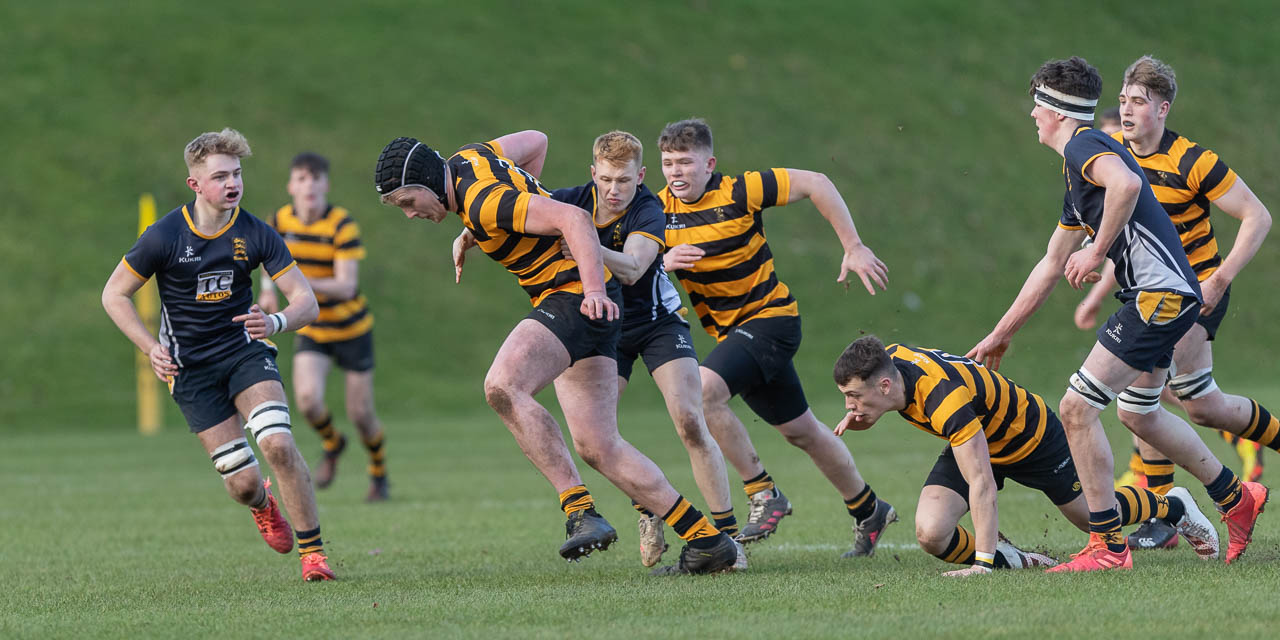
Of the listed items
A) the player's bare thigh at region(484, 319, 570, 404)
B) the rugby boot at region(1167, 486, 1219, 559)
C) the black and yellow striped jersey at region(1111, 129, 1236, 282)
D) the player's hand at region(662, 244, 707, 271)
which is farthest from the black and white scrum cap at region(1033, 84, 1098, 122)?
the player's bare thigh at region(484, 319, 570, 404)

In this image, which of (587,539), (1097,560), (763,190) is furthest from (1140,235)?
(587,539)

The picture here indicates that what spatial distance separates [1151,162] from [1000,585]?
2535 mm

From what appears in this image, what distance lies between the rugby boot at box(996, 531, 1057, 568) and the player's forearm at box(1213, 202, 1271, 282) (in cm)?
156

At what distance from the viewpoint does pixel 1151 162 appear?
23.5ft

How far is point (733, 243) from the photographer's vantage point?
770cm

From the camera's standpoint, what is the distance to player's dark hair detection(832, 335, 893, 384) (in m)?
6.09

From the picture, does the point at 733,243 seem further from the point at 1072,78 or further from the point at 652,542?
the point at 1072,78

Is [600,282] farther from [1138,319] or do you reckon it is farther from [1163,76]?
[1163,76]

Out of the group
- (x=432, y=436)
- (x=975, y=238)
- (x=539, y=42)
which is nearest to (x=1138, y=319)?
(x=432, y=436)

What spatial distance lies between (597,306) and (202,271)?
226 centimetres

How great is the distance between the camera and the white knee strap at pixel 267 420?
23.0 feet

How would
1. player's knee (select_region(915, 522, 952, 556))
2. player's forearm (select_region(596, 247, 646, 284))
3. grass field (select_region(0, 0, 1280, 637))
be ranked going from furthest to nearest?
1. player's forearm (select_region(596, 247, 646, 284))
2. player's knee (select_region(915, 522, 952, 556))
3. grass field (select_region(0, 0, 1280, 637))

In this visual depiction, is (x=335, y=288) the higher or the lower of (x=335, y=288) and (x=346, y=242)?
the lower

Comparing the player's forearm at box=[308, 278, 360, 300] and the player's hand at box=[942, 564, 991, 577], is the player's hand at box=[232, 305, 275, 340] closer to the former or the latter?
the player's hand at box=[942, 564, 991, 577]
